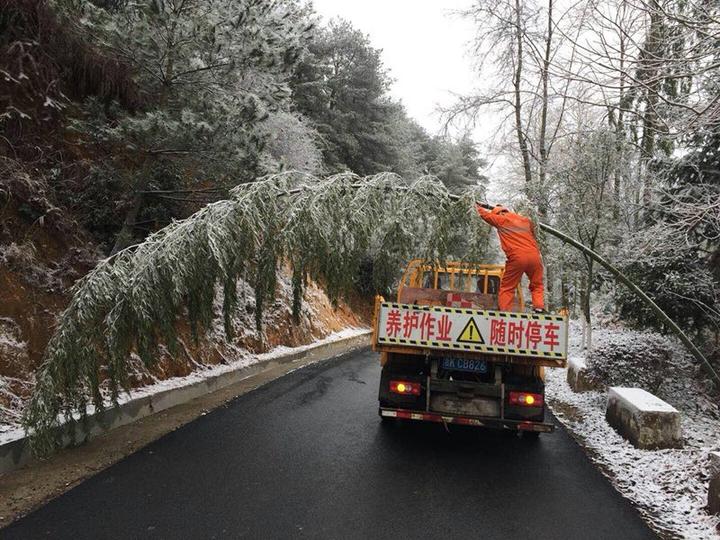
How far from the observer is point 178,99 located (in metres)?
8.05

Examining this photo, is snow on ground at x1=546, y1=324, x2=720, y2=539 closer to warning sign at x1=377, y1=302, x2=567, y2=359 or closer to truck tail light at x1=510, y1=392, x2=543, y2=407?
truck tail light at x1=510, y1=392, x2=543, y2=407

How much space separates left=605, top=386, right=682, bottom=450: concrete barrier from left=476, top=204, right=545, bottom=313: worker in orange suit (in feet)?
6.14

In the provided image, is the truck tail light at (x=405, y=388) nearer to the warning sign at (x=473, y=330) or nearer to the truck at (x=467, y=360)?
the truck at (x=467, y=360)

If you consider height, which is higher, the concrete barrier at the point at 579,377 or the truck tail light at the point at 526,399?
the truck tail light at the point at 526,399

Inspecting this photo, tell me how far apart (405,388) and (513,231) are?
2.37 m

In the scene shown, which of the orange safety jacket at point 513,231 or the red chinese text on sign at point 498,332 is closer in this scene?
the orange safety jacket at point 513,231

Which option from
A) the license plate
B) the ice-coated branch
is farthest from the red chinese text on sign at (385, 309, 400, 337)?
the license plate

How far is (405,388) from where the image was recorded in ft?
20.2

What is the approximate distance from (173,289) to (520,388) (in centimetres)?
423

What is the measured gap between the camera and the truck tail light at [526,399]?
594 centimetres

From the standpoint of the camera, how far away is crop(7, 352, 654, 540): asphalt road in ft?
12.8

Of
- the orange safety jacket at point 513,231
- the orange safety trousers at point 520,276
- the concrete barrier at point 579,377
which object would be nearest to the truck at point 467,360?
the orange safety trousers at point 520,276

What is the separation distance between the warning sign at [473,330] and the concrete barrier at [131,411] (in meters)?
3.26

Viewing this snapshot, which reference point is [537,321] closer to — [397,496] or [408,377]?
[408,377]
